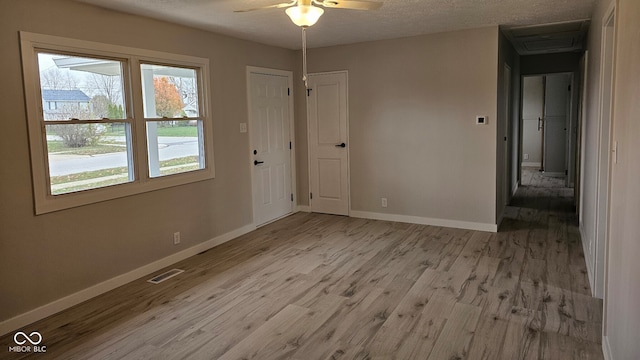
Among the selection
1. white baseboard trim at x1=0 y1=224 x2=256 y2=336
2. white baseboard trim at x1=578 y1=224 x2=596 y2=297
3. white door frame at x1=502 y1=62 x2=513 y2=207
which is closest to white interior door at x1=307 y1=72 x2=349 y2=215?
white baseboard trim at x1=0 y1=224 x2=256 y2=336

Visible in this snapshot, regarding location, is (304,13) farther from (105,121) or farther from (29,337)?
(29,337)

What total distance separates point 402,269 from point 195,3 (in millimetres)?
2982

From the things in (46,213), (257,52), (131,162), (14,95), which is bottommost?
(46,213)

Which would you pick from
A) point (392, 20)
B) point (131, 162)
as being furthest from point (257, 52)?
point (131, 162)

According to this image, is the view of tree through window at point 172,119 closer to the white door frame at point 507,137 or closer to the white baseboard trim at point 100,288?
the white baseboard trim at point 100,288

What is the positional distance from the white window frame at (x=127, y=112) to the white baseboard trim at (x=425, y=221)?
2.30 meters

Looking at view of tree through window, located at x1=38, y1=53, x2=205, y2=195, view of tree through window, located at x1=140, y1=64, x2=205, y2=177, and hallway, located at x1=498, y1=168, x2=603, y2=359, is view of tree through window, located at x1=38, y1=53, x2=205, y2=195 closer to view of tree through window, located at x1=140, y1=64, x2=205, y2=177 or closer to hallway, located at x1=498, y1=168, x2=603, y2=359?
view of tree through window, located at x1=140, y1=64, x2=205, y2=177

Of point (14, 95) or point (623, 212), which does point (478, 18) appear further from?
point (14, 95)

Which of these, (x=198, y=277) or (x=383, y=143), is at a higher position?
(x=383, y=143)

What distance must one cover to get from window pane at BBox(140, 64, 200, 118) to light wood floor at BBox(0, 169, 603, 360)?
5.06ft

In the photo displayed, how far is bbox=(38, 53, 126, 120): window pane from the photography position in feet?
11.0

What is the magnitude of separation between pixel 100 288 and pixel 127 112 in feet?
5.11

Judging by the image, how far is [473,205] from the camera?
17.8ft

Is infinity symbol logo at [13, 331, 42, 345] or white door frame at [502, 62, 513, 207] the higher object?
white door frame at [502, 62, 513, 207]
